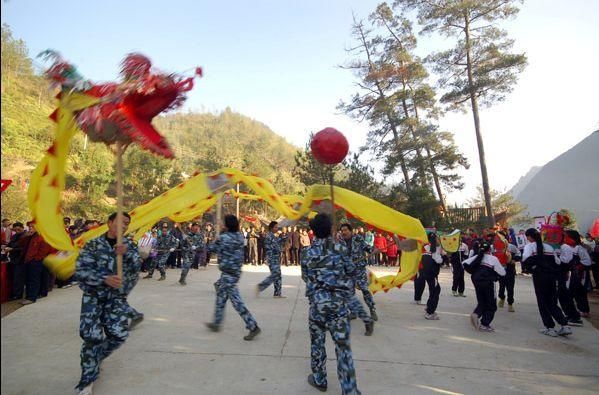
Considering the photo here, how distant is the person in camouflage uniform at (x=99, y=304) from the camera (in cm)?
365

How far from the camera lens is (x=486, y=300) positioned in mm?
6266

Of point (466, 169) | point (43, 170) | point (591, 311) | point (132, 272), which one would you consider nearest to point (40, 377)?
point (132, 272)

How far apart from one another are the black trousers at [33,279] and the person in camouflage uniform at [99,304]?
5.13m

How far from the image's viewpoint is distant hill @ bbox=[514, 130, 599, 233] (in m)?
28.7

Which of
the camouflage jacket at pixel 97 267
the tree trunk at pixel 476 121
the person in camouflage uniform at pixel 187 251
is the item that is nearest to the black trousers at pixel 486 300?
the camouflage jacket at pixel 97 267

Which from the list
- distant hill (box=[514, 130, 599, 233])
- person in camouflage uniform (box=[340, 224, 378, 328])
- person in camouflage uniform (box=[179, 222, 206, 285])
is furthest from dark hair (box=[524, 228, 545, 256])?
distant hill (box=[514, 130, 599, 233])

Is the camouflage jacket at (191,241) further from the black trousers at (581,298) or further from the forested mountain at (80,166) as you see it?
the black trousers at (581,298)

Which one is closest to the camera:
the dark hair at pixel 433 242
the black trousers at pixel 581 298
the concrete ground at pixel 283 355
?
the concrete ground at pixel 283 355

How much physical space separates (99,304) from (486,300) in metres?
5.66

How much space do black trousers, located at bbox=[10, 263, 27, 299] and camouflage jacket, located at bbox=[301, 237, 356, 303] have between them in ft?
23.6

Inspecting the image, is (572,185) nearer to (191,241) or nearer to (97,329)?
(191,241)

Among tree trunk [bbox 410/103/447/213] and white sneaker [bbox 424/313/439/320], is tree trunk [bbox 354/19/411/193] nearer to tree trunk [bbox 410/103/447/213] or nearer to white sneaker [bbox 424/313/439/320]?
tree trunk [bbox 410/103/447/213]

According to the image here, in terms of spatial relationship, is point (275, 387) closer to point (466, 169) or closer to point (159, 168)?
point (466, 169)

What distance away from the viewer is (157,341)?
17.5 ft
